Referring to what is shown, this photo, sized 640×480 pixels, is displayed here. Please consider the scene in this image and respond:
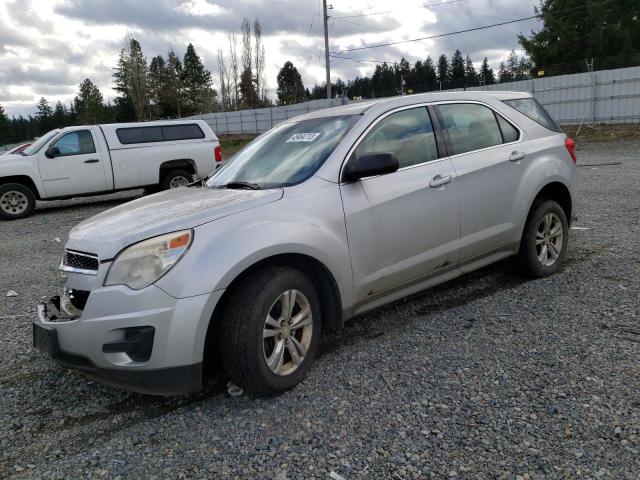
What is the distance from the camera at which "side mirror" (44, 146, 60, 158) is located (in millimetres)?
11273

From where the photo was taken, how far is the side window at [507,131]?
4573 mm

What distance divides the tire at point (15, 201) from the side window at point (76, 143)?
3.50 ft

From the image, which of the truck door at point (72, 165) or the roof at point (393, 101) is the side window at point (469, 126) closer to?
the roof at point (393, 101)

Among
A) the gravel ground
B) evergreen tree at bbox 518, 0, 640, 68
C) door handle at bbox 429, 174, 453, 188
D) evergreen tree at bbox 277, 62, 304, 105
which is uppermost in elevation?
evergreen tree at bbox 277, 62, 304, 105

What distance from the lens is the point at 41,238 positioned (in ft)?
29.3

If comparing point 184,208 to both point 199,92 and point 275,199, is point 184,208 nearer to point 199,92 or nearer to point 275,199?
point 275,199

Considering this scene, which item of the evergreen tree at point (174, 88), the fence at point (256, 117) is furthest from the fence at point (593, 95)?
the evergreen tree at point (174, 88)

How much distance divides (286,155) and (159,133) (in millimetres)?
9520

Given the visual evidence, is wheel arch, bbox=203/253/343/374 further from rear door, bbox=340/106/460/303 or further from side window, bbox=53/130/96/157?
side window, bbox=53/130/96/157

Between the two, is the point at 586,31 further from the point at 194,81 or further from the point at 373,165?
the point at 194,81

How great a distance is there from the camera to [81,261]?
10.1 ft

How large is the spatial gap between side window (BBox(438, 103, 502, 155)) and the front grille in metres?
2.70

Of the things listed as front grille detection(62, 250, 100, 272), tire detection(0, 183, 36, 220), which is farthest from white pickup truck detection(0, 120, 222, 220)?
front grille detection(62, 250, 100, 272)

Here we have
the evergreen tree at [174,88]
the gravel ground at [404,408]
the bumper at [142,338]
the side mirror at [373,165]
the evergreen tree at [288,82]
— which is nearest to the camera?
the gravel ground at [404,408]
